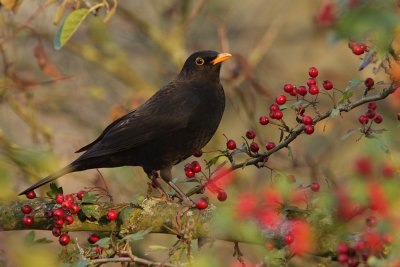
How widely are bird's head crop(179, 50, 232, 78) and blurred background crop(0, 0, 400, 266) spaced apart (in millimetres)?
616

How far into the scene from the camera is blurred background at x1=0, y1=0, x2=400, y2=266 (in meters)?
5.60

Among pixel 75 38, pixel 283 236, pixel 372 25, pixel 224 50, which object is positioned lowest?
pixel 372 25

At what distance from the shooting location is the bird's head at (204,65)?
16.8 feet

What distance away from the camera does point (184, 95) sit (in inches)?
191

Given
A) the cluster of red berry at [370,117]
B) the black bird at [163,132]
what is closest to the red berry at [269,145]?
the cluster of red berry at [370,117]

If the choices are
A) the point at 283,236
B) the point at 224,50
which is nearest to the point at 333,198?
the point at 283,236

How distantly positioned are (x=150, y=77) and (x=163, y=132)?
529 cm

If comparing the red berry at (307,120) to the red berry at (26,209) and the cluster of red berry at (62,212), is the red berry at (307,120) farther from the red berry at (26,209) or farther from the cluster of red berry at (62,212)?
the red berry at (26,209)

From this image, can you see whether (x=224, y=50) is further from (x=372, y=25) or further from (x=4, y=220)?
(x=372, y=25)

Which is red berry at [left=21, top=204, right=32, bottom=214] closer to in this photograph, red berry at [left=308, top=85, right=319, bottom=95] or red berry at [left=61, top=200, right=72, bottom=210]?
red berry at [left=61, top=200, right=72, bottom=210]

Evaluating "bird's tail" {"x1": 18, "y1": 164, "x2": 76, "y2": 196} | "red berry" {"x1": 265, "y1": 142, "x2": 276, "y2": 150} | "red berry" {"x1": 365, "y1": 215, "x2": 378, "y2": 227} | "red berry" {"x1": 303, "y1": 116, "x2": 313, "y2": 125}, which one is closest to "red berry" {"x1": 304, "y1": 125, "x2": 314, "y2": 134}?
"red berry" {"x1": 303, "y1": 116, "x2": 313, "y2": 125}

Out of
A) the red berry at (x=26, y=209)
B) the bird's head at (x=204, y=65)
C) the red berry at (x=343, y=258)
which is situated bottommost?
the red berry at (x=343, y=258)

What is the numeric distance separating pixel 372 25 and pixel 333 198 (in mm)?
552

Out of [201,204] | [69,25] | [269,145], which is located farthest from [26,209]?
[269,145]
